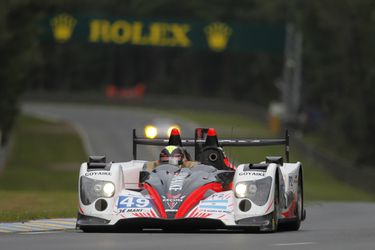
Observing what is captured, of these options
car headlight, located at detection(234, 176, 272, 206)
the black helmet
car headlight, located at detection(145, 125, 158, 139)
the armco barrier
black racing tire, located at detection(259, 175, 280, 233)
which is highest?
the armco barrier

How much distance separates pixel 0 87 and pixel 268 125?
29551 mm

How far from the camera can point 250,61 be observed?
15262 cm

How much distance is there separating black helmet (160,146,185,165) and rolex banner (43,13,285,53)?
67122mm

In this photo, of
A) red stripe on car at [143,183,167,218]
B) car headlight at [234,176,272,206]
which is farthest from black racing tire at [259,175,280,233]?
red stripe on car at [143,183,167,218]

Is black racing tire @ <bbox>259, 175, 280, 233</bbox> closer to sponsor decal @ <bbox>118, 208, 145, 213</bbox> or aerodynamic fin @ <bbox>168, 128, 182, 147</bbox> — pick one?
sponsor decal @ <bbox>118, 208, 145, 213</bbox>

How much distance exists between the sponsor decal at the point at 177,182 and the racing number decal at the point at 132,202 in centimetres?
39

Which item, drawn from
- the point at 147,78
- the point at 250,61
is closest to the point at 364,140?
the point at 250,61

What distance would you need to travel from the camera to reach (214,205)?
18.6 m

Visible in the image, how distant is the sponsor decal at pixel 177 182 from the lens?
61.3ft

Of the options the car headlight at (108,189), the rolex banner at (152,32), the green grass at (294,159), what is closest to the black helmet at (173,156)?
the car headlight at (108,189)

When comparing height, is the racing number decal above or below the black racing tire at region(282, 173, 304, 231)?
above

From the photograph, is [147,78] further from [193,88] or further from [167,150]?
[167,150]

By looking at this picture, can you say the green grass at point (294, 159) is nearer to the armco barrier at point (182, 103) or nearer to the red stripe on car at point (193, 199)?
the armco barrier at point (182, 103)

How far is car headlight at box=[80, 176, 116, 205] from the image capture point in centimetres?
1895
